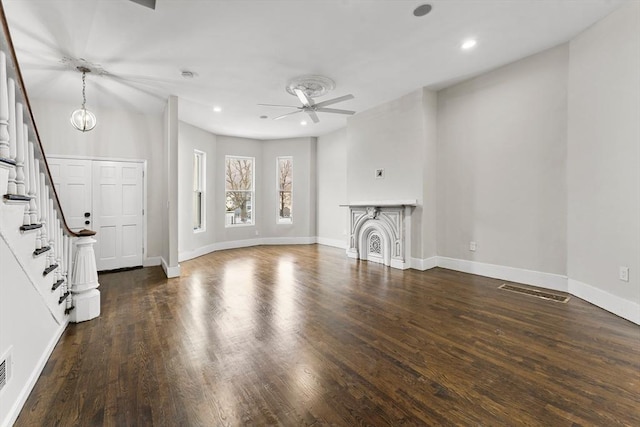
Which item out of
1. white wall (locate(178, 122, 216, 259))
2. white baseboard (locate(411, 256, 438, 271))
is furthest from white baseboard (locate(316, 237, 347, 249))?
white wall (locate(178, 122, 216, 259))

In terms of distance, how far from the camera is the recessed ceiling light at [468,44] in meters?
3.32

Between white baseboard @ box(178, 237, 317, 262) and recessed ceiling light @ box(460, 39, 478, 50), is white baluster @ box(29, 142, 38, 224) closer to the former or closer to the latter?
white baseboard @ box(178, 237, 317, 262)

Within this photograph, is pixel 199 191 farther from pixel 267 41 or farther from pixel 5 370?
pixel 5 370

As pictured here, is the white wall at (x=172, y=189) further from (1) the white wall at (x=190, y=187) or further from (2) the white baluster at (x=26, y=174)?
(2) the white baluster at (x=26, y=174)

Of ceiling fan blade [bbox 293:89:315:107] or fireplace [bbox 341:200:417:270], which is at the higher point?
ceiling fan blade [bbox 293:89:315:107]

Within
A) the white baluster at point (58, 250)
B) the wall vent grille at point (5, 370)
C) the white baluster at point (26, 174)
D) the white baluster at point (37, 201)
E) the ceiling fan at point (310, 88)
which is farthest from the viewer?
the ceiling fan at point (310, 88)

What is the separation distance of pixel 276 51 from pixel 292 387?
3.49m

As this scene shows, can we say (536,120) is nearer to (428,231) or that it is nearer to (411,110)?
(411,110)

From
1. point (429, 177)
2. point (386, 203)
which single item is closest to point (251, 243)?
point (386, 203)

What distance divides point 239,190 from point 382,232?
13.9ft

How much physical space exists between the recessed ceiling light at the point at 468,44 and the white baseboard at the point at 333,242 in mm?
4764

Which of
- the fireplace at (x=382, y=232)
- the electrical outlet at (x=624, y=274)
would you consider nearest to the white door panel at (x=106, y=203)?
the fireplace at (x=382, y=232)

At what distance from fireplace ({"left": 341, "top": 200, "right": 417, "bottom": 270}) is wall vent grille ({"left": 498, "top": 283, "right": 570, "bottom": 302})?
1.53 m

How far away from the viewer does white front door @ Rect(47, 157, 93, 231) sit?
4.80 m
